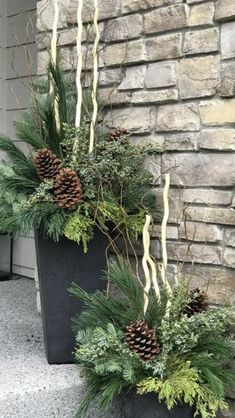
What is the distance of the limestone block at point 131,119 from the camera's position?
94.0 inches

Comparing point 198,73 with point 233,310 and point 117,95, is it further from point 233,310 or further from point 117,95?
point 233,310

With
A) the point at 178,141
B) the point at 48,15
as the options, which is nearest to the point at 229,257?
the point at 178,141

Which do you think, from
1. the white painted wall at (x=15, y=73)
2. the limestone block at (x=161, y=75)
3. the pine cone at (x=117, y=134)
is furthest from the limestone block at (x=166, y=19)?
the white painted wall at (x=15, y=73)

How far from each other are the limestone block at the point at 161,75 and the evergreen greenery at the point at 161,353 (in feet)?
2.39

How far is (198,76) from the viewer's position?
7.24 ft

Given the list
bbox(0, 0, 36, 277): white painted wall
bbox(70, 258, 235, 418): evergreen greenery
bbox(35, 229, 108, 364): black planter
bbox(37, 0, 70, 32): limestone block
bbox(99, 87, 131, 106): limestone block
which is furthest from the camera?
bbox(0, 0, 36, 277): white painted wall

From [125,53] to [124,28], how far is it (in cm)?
10

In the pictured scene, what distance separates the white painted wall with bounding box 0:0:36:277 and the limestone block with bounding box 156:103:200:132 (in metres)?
1.78

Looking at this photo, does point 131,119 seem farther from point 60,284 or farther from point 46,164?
point 60,284

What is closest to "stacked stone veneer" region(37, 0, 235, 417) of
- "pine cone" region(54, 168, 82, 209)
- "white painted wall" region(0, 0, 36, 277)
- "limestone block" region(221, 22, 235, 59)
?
"limestone block" region(221, 22, 235, 59)

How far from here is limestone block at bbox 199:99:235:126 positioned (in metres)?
2.13

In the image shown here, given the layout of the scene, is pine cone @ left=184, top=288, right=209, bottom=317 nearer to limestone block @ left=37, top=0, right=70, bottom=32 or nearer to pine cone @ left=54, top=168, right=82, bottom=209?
pine cone @ left=54, top=168, right=82, bottom=209

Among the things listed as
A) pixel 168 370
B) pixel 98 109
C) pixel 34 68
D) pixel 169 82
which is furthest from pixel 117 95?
pixel 34 68

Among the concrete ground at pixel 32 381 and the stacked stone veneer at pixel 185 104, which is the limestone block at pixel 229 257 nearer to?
the stacked stone veneer at pixel 185 104
